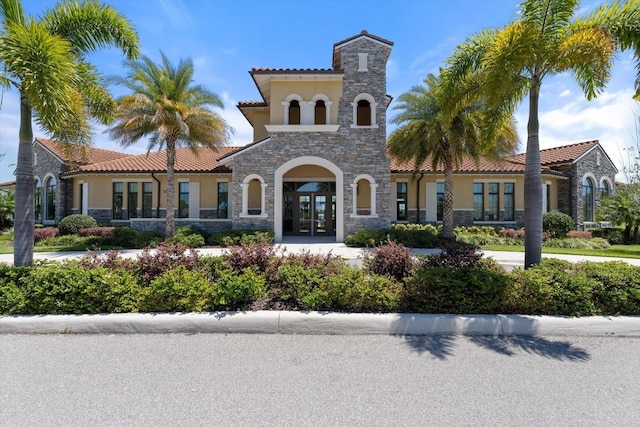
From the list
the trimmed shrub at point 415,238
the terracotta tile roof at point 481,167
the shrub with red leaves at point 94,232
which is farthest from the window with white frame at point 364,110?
the shrub with red leaves at point 94,232

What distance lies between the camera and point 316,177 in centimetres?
1931

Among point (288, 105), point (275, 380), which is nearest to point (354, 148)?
point (288, 105)

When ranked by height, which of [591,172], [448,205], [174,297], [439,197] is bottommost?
[174,297]

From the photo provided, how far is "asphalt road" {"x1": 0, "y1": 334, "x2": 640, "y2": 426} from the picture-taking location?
3121 millimetres

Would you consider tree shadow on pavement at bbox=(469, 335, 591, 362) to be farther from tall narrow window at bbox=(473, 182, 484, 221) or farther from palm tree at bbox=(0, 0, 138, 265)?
tall narrow window at bbox=(473, 182, 484, 221)

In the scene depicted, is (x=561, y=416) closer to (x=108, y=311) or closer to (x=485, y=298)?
(x=485, y=298)

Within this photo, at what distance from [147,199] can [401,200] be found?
17.1 meters

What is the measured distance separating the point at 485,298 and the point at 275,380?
3.74 m

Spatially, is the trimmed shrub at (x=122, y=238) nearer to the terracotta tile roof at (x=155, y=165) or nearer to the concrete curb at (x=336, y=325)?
the terracotta tile roof at (x=155, y=165)

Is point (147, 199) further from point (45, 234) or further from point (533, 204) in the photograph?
point (533, 204)

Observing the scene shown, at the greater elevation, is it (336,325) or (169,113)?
(169,113)

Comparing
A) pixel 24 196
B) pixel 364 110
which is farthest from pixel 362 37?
pixel 24 196

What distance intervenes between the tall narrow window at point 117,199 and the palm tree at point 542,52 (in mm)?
22532

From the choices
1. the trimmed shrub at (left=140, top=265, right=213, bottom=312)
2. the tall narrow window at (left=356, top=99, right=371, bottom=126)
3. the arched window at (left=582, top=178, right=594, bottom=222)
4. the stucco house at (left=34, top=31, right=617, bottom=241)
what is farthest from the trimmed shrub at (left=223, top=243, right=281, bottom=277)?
the arched window at (left=582, top=178, right=594, bottom=222)
